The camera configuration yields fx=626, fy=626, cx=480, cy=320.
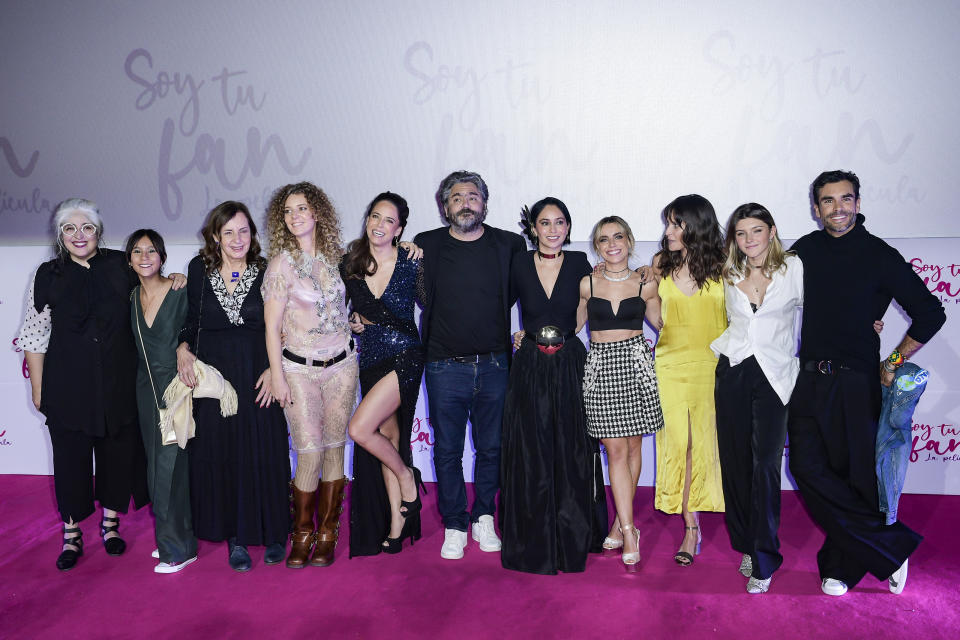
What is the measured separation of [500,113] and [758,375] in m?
2.28

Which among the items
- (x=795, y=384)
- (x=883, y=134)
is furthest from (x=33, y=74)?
(x=883, y=134)

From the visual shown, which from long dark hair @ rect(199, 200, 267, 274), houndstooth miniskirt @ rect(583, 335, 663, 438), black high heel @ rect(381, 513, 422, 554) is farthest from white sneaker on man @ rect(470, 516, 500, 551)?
long dark hair @ rect(199, 200, 267, 274)

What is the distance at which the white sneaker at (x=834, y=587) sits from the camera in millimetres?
2654

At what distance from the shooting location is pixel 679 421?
2.93 metres

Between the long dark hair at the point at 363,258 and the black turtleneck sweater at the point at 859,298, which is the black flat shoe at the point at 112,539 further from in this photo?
the black turtleneck sweater at the point at 859,298

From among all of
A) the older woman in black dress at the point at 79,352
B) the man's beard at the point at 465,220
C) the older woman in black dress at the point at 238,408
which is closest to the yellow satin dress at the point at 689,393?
the man's beard at the point at 465,220

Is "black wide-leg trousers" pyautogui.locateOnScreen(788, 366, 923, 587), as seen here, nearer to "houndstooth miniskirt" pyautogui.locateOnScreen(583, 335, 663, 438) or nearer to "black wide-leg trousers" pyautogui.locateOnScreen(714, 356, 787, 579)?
"black wide-leg trousers" pyautogui.locateOnScreen(714, 356, 787, 579)

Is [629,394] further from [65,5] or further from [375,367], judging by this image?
[65,5]

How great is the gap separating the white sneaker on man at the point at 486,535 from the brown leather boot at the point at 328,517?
70 centimetres

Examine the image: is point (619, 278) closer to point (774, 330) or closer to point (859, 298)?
point (774, 330)

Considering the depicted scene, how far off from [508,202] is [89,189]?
291 cm

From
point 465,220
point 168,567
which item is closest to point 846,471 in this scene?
point 465,220

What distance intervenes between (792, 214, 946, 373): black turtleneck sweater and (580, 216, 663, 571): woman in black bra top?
27.8 inches

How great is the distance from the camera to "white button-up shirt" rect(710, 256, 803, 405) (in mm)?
2654
